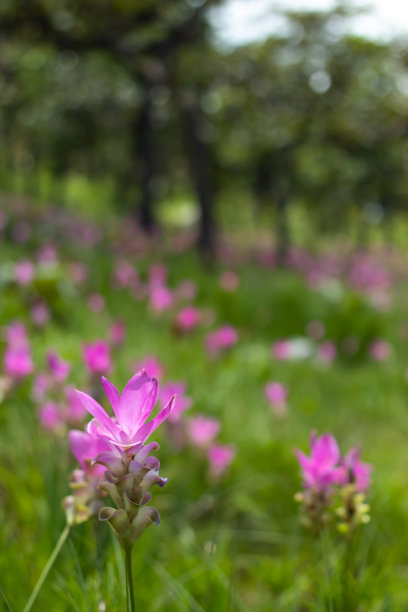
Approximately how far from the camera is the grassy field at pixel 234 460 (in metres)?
1.27

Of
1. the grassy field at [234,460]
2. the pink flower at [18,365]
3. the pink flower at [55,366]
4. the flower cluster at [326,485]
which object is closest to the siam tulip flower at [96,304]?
the grassy field at [234,460]

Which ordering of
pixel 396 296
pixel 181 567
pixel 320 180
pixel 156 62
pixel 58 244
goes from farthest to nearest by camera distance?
pixel 320 180
pixel 396 296
pixel 156 62
pixel 58 244
pixel 181 567

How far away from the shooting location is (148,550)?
157 cm

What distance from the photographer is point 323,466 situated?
37.8 inches

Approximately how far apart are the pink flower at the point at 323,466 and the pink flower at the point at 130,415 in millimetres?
389

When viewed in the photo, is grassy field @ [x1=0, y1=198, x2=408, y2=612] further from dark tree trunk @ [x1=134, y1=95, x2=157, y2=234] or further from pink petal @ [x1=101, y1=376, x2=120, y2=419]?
dark tree trunk @ [x1=134, y1=95, x2=157, y2=234]

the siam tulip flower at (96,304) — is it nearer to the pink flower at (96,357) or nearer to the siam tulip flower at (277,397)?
the siam tulip flower at (277,397)

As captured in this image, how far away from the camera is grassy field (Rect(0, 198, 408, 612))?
4.18 feet

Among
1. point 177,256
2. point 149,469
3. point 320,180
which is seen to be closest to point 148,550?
point 149,469

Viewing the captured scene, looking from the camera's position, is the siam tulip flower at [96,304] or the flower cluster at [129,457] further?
the siam tulip flower at [96,304]

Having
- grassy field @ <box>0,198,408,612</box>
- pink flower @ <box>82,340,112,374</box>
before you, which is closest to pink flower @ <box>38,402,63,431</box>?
grassy field @ <box>0,198,408,612</box>

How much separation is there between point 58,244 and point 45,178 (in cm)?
1954

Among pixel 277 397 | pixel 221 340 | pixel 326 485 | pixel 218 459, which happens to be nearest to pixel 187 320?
pixel 221 340

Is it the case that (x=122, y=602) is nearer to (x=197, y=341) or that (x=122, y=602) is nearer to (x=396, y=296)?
(x=197, y=341)
